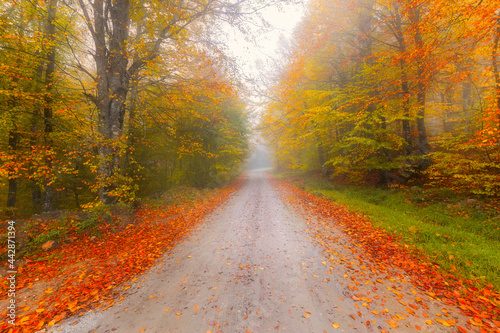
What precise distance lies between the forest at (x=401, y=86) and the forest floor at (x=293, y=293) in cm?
477

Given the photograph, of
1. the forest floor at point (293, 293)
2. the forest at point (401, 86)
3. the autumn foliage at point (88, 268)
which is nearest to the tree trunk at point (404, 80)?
the forest at point (401, 86)

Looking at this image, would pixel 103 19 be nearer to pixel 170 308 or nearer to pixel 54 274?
pixel 54 274

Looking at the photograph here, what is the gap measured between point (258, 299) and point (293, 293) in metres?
0.67

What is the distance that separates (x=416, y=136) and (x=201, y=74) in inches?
475

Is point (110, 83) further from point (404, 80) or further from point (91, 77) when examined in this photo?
point (404, 80)

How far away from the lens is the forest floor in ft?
9.32

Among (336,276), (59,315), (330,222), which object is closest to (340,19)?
(330,222)

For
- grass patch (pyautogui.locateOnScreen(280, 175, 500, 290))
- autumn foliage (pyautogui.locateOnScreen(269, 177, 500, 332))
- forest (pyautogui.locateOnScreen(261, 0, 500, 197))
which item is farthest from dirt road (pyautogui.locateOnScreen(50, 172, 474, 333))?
forest (pyautogui.locateOnScreen(261, 0, 500, 197))

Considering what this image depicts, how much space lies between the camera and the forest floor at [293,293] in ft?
9.32

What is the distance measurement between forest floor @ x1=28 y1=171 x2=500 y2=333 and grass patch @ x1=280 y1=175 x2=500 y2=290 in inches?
20.6

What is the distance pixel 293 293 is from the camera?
3463 mm

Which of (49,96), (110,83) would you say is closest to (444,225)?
(110,83)

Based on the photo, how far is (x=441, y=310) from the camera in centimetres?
303

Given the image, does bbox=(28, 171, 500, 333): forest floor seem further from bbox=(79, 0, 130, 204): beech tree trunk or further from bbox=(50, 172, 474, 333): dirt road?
bbox=(79, 0, 130, 204): beech tree trunk
